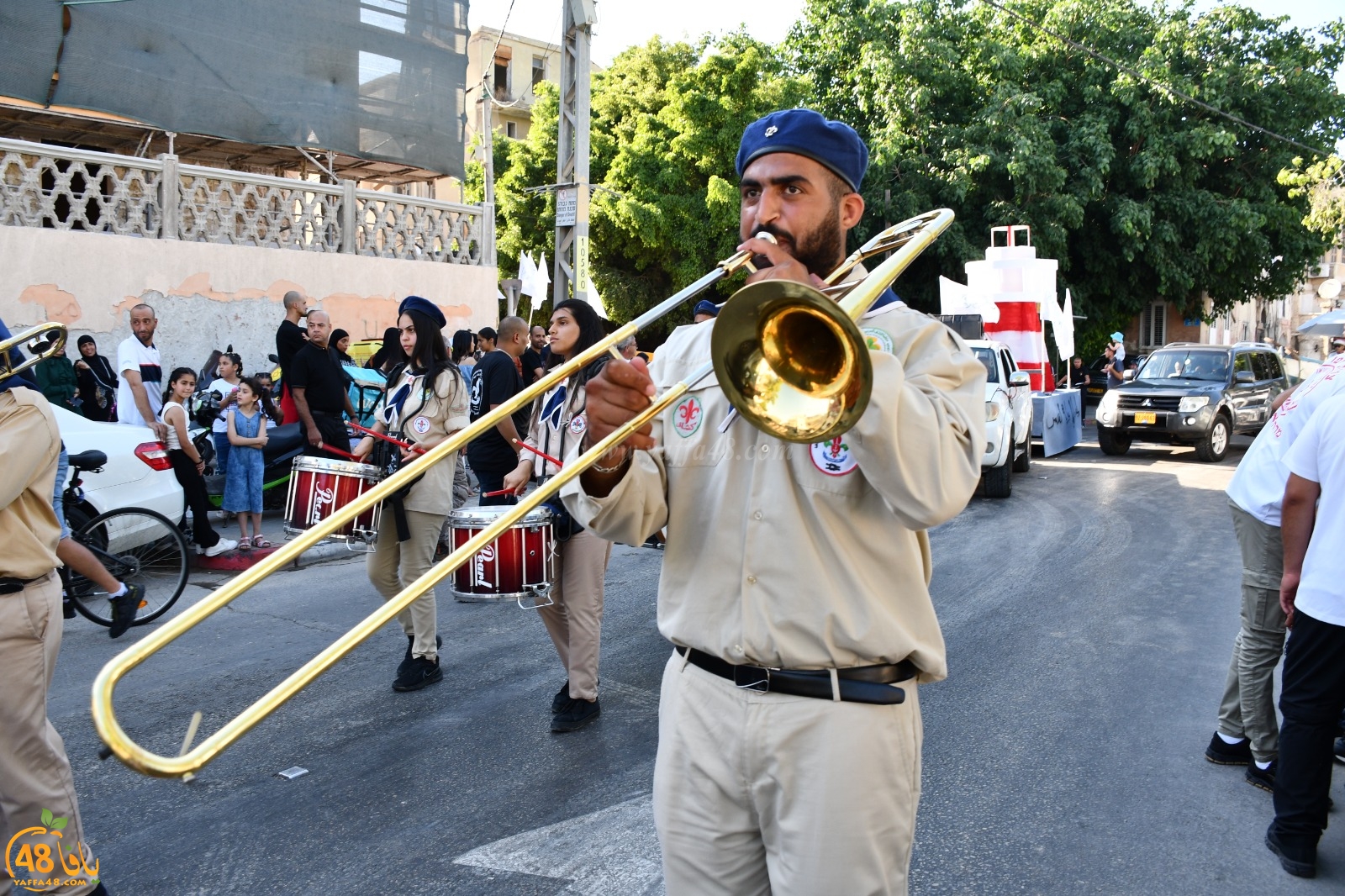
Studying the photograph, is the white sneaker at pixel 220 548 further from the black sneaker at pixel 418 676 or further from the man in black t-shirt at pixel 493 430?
the black sneaker at pixel 418 676

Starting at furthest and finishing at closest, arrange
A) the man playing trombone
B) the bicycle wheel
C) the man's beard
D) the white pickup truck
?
1. the white pickup truck
2. the bicycle wheel
3. the man's beard
4. the man playing trombone

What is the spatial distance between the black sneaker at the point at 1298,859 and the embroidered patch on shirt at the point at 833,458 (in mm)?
2962

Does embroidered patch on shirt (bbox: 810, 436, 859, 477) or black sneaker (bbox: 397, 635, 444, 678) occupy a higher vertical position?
embroidered patch on shirt (bbox: 810, 436, 859, 477)

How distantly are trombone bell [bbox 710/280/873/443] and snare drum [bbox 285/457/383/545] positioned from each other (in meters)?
3.90

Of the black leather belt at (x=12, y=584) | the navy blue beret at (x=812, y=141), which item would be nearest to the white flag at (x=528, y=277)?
the black leather belt at (x=12, y=584)

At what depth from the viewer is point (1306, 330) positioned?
17.7 meters

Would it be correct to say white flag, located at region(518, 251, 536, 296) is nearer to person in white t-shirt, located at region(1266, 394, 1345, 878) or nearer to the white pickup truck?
the white pickup truck

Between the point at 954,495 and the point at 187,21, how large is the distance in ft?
44.7

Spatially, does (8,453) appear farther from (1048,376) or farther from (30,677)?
(1048,376)

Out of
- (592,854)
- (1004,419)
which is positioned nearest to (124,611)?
(592,854)

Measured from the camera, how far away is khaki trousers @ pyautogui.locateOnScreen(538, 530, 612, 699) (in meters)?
5.19

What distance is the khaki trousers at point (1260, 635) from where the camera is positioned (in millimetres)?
4422

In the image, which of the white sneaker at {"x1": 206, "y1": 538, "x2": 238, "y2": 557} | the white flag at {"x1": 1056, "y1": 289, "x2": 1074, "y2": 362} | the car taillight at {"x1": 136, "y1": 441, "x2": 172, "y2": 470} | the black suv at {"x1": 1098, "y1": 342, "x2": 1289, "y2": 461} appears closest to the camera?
the car taillight at {"x1": 136, "y1": 441, "x2": 172, "y2": 470}

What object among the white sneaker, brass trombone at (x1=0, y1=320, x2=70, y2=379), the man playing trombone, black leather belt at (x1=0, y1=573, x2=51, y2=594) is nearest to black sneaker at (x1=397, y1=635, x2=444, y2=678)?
brass trombone at (x1=0, y1=320, x2=70, y2=379)
